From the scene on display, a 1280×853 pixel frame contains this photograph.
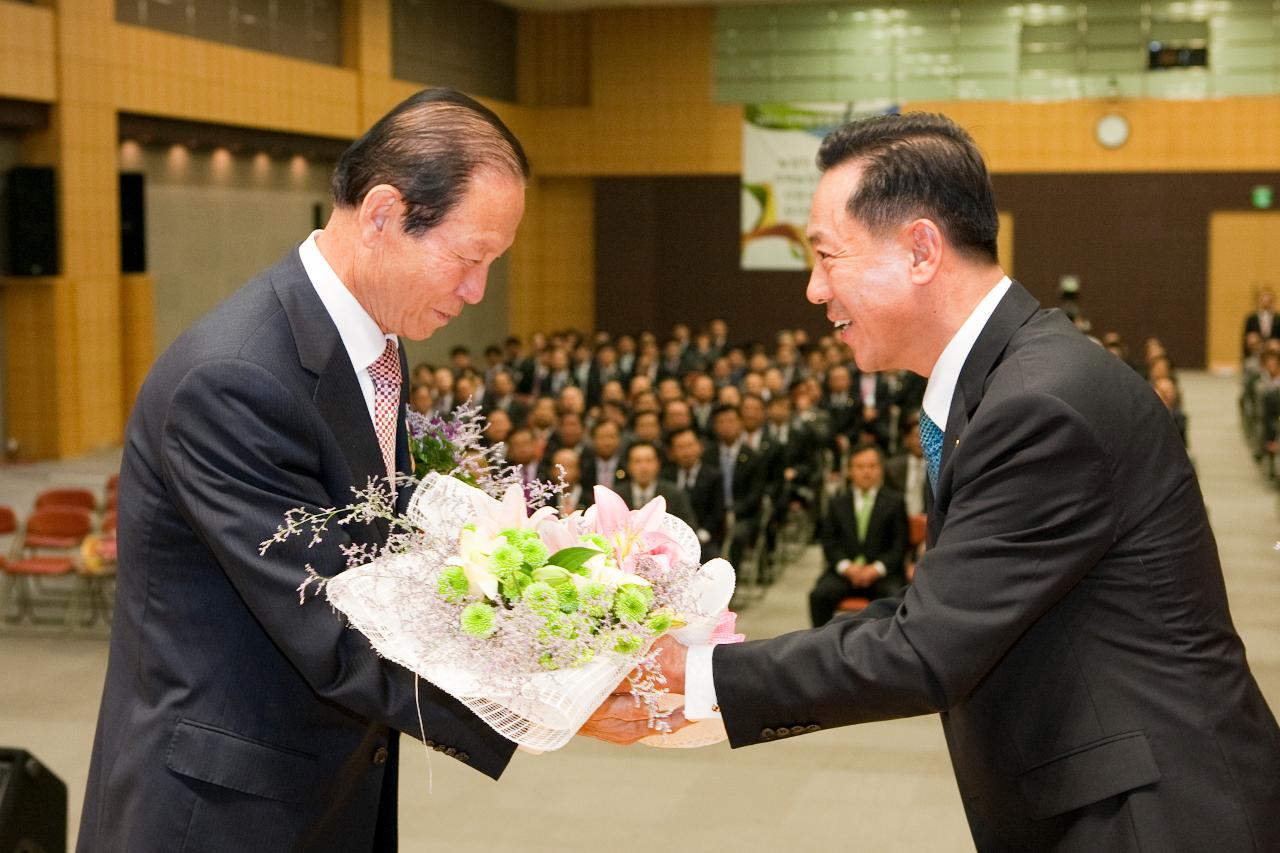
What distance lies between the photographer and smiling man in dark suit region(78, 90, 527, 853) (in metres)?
2.19

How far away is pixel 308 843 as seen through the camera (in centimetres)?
230

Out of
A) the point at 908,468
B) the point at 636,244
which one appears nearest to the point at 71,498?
the point at 908,468

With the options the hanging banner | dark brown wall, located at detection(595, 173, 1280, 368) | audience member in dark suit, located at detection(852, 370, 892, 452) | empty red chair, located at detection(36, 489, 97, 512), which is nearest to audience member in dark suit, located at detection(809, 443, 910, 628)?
empty red chair, located at detection(36, 489, 97, 512)

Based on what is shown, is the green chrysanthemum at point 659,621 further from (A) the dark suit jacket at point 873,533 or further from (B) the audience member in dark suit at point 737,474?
(B) the audience member in dark suit at point 737,474

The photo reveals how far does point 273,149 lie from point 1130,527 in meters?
20.8

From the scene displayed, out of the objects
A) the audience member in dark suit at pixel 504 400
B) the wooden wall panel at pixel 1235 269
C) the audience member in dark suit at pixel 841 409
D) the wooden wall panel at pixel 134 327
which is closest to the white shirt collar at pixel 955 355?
the audience member in dark suit at pixel 504 400

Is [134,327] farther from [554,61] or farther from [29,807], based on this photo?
[29,807]

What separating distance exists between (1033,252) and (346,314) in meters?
27.4

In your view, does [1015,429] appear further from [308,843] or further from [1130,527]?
[308,843]

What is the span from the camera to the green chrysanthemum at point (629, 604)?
7.45 ft

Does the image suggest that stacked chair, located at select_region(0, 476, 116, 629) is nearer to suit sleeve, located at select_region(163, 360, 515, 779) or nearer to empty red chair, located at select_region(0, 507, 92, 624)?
empty red chair, located at select_region(0, 507, 92, 624)

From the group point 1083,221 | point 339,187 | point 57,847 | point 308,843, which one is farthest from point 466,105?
point 1083,221

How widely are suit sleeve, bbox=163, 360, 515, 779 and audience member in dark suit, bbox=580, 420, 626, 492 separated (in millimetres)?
8996

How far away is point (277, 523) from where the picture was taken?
2.18 metres
